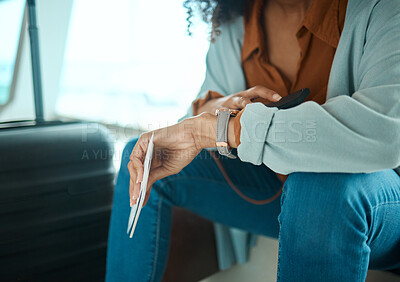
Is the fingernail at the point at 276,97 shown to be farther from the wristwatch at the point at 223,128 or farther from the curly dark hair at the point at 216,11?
the curly dark hair at the point at 216,11

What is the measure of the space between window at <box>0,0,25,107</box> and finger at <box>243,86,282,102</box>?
2590mm

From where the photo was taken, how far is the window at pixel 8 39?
2.74 m

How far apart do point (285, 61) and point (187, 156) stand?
268 mm

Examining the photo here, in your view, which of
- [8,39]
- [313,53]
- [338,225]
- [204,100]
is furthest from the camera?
[8,39]

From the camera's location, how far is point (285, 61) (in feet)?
2.20

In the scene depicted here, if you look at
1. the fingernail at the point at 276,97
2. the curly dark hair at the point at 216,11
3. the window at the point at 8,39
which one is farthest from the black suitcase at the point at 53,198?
the window at the point at 8,39

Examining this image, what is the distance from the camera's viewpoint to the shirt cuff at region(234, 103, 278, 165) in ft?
1.54

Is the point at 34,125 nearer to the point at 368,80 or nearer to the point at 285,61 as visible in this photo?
the point at 285,61

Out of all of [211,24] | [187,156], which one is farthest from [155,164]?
[211,24]

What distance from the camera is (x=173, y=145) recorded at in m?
0.59

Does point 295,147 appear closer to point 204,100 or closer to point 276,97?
point 276,97

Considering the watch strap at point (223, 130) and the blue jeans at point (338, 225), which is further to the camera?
the watch strap at point (223, 130)

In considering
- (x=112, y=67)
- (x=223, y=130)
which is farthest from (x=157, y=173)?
(x=112, y=67)

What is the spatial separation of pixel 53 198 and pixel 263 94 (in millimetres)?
528
